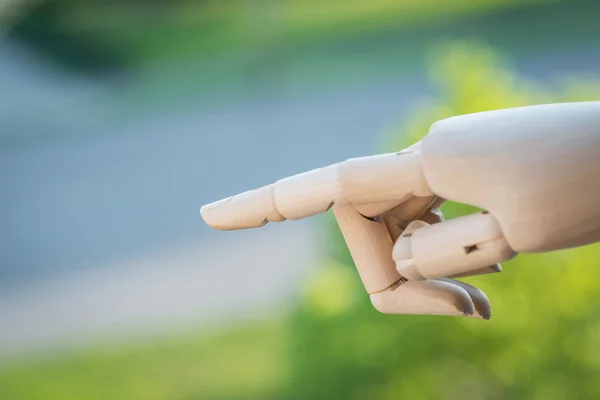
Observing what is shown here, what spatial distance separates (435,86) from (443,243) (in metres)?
Result: 3.11

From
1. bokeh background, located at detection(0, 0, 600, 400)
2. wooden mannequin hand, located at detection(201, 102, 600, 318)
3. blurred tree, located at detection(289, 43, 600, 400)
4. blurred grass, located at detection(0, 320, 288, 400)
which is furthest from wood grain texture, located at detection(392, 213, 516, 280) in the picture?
blurred grass, located at detection(0, 320, 288, 400)

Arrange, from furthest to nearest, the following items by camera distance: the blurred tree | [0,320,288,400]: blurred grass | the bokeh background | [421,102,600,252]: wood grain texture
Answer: the bokeh background < [0,320,288,400]: blurred grass < the blurred tree < [421,102,600,252]: wood grain texture

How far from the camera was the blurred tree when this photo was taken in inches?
71.4

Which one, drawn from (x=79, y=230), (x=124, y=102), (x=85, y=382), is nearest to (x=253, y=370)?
(x=85, y=382)

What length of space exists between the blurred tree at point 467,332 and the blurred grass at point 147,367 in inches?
47.8

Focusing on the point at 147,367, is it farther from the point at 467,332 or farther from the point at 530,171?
the point at 530,171

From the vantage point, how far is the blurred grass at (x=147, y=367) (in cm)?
329

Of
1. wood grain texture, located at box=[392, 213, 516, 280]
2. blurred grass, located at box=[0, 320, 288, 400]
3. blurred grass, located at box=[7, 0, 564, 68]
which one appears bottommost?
blurred grass, located at box=[0, 320, 288, 400]

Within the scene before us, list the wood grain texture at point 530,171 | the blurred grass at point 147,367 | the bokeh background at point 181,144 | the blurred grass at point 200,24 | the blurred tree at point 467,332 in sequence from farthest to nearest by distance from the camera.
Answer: the blurred grass at point 200,24 → the bokeh background at point 181,144 → the blurred grass at point 147,367 → the blurred tree at point 467,332 → the wood grain texture at point 530,171

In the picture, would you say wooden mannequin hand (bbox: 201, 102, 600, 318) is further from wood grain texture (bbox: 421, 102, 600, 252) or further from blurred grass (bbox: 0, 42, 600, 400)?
blurred grass (bbox: 0, 42, 600, 400)

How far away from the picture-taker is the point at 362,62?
3.68 meters

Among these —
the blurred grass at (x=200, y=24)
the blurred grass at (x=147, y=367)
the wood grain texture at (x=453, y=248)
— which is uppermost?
the blurred grass at (x=200, y=24)

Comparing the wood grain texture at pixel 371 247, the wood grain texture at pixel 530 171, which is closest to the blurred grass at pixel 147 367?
the wood grain texture at pixel 371 247

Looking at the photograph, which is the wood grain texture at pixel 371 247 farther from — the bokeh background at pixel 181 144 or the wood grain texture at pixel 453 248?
the bokeh background at pixel 181 144
